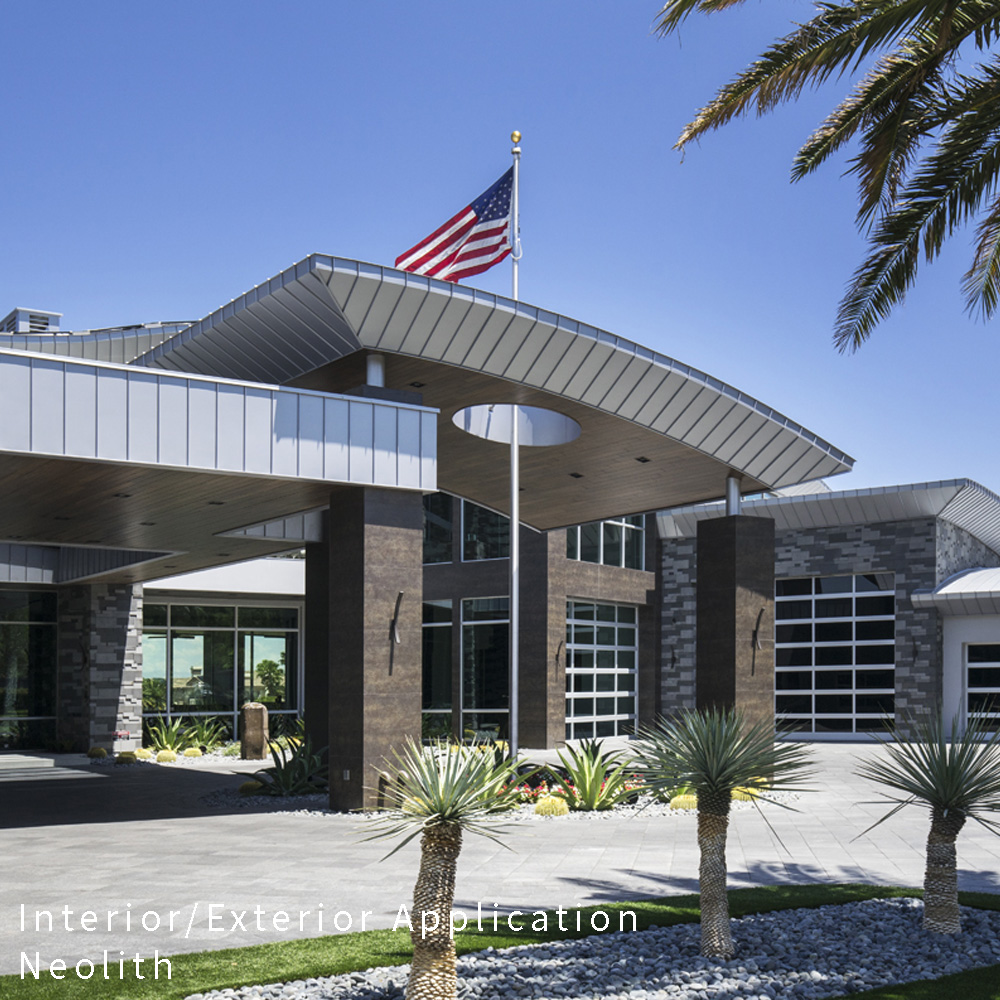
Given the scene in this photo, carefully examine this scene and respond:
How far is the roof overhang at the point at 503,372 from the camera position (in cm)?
1573

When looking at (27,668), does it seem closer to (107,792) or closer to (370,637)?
(107,792)

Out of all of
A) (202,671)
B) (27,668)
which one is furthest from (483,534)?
(27,668)

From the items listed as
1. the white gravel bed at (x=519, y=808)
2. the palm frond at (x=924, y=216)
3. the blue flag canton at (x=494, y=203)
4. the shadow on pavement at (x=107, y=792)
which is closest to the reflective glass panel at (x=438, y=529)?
the shadow on pavement at (x=107, y=792)

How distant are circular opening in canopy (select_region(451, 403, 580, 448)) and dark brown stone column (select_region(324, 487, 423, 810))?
4.45m

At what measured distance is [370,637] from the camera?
624 inches

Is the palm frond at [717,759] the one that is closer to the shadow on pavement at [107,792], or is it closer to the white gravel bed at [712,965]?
the white gravel bed at [712,965]

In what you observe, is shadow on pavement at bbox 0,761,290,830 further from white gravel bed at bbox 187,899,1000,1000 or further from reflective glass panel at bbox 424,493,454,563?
white gravel bed at bbox 187,899,1000,1000

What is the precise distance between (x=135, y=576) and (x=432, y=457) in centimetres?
1370

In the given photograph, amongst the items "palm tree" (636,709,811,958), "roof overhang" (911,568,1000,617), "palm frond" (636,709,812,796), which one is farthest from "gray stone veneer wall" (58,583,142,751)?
"palm tree" (636,709,811,958)

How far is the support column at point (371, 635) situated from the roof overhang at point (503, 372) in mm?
2264

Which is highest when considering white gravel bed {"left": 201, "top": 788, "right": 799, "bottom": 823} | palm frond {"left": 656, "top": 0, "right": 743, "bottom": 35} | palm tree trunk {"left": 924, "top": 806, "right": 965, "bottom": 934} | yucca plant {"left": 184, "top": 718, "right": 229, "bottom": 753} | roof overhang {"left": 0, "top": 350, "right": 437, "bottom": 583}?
palm frond {"left": 656, "top": 0, "right": 743, "bottom": 35}

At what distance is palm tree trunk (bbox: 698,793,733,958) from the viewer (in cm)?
790

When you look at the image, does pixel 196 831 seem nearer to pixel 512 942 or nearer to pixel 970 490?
pixel 512 942

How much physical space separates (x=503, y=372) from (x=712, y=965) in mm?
11098
